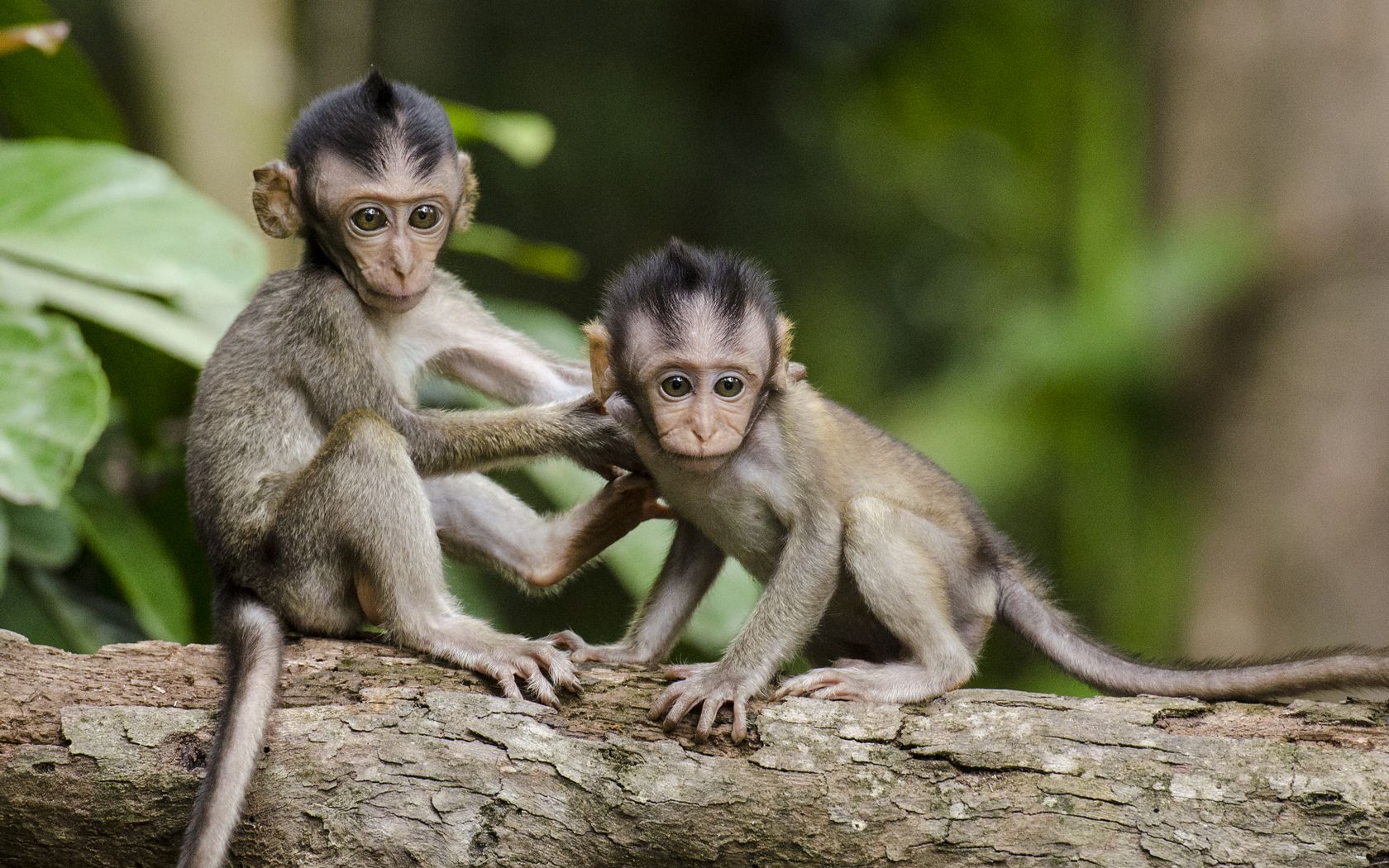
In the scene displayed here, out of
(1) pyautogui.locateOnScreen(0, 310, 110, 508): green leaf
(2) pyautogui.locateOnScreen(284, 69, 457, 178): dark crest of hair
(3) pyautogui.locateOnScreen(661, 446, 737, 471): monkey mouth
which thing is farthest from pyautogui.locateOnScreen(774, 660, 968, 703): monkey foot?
(1) pyautogui.locateOnScreen(0, 310, 110, 508): green leaf

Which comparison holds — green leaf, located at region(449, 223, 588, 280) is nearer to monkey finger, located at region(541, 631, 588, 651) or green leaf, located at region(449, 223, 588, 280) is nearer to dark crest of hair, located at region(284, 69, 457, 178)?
dark crest of hair, located at region(284, 69, 457, 178)

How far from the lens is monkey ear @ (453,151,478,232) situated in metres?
4.60

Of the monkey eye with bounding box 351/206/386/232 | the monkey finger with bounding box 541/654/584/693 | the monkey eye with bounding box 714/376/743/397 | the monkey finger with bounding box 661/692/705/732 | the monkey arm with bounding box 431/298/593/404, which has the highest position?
the monkey arm with bounding box 431/298/593/404

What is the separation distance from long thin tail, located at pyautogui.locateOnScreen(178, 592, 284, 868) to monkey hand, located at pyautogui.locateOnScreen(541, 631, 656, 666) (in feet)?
3.00

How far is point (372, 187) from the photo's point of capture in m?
4.26

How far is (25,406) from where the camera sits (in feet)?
14.8

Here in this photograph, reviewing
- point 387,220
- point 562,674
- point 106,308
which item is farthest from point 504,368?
point 106,308

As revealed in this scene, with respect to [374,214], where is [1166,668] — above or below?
below

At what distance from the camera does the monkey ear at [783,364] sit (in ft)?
13.8

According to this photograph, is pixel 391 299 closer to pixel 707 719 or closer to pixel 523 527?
pixel 523 527

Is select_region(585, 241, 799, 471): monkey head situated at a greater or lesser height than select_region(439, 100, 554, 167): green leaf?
lesser

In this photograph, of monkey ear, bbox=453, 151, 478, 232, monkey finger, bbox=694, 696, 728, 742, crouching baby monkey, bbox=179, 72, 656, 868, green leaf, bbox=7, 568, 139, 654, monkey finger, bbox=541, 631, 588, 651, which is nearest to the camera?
monkey finger, bbox=694, 696, 728, 742

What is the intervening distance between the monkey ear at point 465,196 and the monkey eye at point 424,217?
0.39 ft

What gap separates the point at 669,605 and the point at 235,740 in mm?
1560
